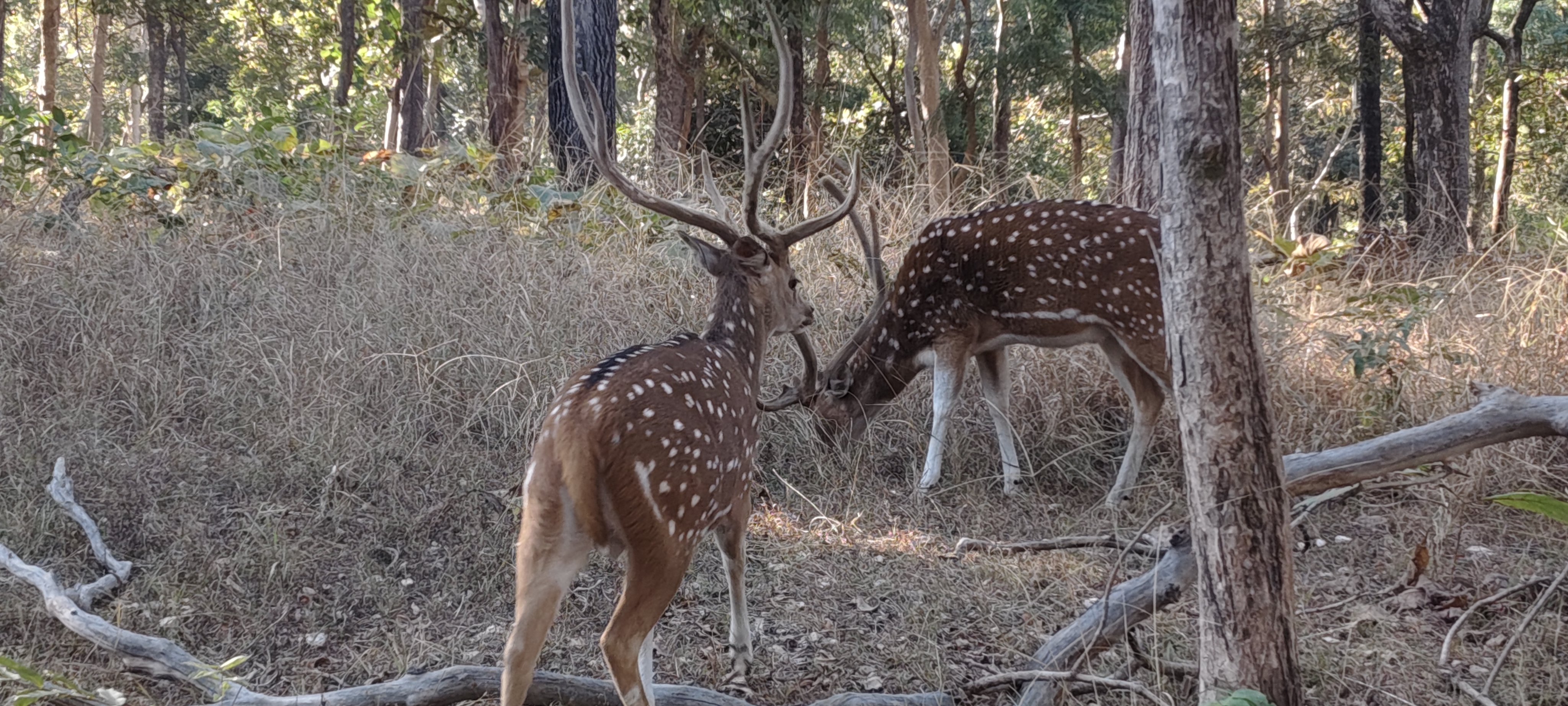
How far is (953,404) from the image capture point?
5.77m

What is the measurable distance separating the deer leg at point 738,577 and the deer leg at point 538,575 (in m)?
0.80

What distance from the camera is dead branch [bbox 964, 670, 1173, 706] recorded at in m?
3.26

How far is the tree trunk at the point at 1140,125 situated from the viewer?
6.85 meters

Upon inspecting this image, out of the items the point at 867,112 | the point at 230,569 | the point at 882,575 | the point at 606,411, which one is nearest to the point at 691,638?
the point at 882,575

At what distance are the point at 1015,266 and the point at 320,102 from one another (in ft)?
20.7

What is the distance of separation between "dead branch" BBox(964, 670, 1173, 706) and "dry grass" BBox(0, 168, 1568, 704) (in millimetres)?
159

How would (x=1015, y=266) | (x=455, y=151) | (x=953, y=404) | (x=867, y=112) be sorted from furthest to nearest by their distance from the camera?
1. (x=867, y=112)
2. (x=455, y=151)
3. (x=953, y=404)
4. (x=1015, y=266)

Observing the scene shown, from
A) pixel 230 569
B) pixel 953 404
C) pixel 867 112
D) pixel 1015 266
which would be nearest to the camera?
pixel 230 569

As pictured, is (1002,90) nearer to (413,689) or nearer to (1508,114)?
(1508,114)

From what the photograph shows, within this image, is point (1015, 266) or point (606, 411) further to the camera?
point (1015, 266)

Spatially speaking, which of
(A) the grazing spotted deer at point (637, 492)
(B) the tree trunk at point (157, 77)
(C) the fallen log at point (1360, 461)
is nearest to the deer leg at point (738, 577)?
(A) the grazing spotted deer at point (637, 492)

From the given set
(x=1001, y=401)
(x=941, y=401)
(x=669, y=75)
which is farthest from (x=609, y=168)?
(x=669, y=75)

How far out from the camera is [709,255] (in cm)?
459

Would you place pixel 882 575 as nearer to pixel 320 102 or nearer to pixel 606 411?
pixel 606 411
